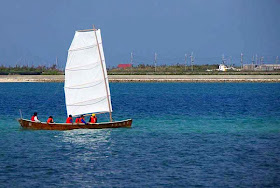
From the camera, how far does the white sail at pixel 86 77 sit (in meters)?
48.8

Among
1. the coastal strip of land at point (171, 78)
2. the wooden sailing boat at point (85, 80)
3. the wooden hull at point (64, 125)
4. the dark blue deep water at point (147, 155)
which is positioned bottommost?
the coastal strip of land at point (171, 78)

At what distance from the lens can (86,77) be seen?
4941 centimetres

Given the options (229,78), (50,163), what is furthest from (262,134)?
(229,78)

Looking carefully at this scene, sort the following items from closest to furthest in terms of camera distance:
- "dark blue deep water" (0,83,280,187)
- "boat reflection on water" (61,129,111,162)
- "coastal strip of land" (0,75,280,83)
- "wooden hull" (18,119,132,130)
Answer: "dark blue deep water" (0,83,280,187) → "boat reflection on water" (61,129,111,162) → "wooden hull" (18,119,132,130) → "coastal strip of land" (0,75,280,83)

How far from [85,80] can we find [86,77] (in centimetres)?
26

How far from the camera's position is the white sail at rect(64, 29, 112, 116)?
4881 cm

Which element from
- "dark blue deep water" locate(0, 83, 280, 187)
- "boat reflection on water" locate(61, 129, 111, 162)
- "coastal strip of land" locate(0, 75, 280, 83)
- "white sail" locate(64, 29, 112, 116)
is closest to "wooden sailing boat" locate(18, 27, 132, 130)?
"white sail" locate(64, 29, 112, 116)

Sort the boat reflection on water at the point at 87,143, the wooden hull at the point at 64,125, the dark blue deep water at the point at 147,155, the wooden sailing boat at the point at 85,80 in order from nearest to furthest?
the dark blue deep water at the point at 147,155
the boat reflection on water at the point at 87,143
the wooden hull at the point at 64,125
the wooden sailing boat at the point at 85,80

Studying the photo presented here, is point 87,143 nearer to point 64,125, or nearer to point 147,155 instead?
point 64,125

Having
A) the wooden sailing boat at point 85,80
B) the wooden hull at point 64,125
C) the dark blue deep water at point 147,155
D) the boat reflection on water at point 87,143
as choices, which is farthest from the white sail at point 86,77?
the dark blue deep water at point 147,155

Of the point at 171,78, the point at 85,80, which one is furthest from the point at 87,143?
the point at 171,78

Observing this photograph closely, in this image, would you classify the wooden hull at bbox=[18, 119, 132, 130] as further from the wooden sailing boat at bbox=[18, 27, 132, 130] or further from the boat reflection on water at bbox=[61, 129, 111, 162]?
the boat reflection on water at bbox=[61, 129, 111, 162]

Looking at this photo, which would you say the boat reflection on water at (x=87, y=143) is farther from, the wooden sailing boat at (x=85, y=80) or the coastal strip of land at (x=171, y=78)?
the coastal strip of land at (x=171, y=78)

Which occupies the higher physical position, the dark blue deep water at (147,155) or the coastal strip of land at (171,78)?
the dark blue deep water at (147,155)
